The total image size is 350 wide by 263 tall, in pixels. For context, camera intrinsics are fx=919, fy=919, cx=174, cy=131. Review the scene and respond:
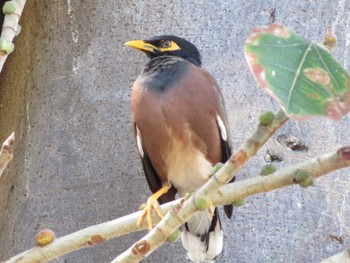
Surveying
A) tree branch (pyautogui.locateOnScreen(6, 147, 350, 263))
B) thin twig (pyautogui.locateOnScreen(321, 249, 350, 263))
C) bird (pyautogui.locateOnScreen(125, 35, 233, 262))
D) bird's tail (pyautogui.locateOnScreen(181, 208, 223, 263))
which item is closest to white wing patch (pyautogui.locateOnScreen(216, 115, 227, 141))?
bird (pyautogui.locateOnScreen(125, 35, 233, 262))

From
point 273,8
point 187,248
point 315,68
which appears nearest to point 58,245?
point 315,68

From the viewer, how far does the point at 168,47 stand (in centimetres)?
252

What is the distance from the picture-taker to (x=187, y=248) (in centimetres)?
224

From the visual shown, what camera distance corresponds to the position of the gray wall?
7.21 feet

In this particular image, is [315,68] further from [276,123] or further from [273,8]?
[273,8]

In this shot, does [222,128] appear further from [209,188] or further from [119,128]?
[209,188]

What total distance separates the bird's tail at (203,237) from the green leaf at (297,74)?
3.58 feet

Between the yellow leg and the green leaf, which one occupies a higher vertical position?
the green leaf

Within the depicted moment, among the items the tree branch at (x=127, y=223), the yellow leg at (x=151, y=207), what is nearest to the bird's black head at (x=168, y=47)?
the yellow leg at (x=151, y=207)

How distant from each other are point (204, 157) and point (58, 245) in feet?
3.12

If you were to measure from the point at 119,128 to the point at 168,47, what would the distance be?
0.92 ft

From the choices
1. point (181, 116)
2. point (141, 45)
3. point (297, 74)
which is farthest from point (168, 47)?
point (297, 74)

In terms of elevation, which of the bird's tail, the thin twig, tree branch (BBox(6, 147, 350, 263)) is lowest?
the bird's tail

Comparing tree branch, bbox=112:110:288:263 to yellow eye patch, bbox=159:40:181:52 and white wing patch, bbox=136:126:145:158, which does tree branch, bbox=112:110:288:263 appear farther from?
yellow eye patch, bbox=159:40:181:52
